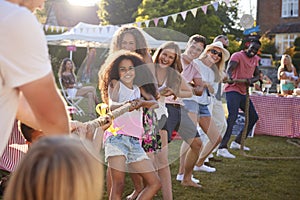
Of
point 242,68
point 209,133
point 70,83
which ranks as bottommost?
point 209,133

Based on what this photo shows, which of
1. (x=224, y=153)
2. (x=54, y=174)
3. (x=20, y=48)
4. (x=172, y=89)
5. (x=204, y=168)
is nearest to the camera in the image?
(x=54, y=174)

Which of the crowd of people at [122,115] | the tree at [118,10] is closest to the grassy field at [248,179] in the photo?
the crowd of people at [122,115]

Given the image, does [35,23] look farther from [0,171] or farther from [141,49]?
[0,171]

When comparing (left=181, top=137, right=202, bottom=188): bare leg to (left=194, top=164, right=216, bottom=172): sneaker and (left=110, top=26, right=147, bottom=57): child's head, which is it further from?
(left=110, top=26, right=147, bottom=57): child's head

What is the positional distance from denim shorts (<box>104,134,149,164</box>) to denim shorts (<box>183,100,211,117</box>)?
6.10 feet

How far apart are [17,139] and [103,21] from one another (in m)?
34.3

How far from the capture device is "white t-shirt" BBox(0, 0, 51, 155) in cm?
155

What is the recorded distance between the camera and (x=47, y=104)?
165 centimetres

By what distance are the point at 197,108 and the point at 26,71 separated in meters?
4.13

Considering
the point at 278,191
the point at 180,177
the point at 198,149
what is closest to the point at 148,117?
the point at 198,149

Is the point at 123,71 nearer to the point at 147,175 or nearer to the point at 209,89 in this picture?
the point at 147,175

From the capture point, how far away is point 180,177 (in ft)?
18.6

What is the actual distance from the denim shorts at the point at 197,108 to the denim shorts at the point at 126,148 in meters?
1.86

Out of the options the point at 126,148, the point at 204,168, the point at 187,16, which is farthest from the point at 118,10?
the point at 126,148
